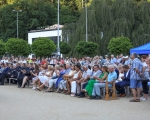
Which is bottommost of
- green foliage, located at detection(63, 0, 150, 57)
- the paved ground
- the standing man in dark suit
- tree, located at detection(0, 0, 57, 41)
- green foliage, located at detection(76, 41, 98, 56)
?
the paved ground

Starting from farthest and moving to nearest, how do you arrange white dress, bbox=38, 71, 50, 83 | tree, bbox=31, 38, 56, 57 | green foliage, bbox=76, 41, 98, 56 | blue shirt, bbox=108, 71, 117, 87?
tree, bbox=31, 38, 56, 57 → green foliage, bbox=76, 41, 98, 56 → white dress, bbox=38, 71, 50, 83 → blue shirt, bbox=108, 71, 117, 87

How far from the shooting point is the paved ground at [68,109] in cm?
958

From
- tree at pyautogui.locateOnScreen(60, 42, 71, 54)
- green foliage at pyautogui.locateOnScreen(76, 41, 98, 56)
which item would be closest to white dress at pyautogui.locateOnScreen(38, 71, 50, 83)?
green foliage at pyautogui.locateOnScreen(76, 41, 98, 56)

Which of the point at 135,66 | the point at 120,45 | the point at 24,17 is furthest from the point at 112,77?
the point at 24,17

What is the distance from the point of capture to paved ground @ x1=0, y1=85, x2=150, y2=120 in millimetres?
9578

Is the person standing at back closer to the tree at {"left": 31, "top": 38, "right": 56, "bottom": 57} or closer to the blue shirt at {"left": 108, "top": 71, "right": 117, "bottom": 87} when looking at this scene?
the blue shirt at {"left": 108, "top": 71, "right": 117, "bottom": 87}

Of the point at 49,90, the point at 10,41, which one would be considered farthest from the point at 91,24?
the point at 49,90

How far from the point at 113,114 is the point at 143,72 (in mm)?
3253

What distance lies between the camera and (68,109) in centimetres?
1104

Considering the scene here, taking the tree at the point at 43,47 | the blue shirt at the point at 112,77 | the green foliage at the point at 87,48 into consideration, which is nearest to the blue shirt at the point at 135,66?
the blue shirt at the point at 112,77

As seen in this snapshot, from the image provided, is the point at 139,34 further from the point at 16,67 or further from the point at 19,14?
the point at 19,14

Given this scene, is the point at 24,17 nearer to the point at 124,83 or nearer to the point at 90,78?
the point at 90,78

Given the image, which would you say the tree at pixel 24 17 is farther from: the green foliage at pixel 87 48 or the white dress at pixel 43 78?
the white dress at pixel 43 78

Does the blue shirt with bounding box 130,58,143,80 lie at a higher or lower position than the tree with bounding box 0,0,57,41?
lower
